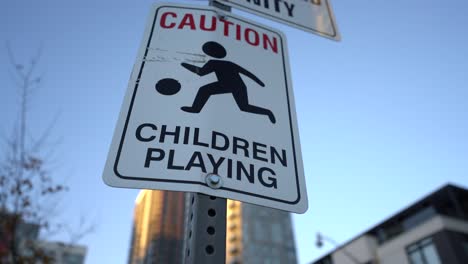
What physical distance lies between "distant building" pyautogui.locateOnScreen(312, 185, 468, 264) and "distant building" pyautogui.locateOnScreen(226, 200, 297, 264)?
52.3 metres

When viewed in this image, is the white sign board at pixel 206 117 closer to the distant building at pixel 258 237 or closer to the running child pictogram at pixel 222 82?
the running child pictogram at pixel 222 82

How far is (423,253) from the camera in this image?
23703mm

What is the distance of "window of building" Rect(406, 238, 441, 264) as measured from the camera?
2280cm

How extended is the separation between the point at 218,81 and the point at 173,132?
1.33ft

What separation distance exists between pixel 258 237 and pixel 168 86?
8688 cm

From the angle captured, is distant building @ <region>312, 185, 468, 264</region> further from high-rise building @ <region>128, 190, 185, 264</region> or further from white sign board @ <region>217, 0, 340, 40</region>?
high-rise building @ <region>128, 190, 185, 264</region>

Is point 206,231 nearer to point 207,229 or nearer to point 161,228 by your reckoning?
point 207,229

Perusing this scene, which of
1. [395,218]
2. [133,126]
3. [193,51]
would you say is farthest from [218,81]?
[395,218]

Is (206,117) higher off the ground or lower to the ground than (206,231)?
higher

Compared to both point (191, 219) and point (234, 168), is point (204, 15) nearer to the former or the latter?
point (234, 168)

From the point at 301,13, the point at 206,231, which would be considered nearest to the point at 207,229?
the point at 206,231

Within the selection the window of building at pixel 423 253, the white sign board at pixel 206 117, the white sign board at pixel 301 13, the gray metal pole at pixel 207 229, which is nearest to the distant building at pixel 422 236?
the window of building at pixel 423 253

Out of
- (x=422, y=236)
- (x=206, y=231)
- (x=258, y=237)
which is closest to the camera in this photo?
(x=206, y=231)

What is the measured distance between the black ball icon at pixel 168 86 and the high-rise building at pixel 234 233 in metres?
67.0
